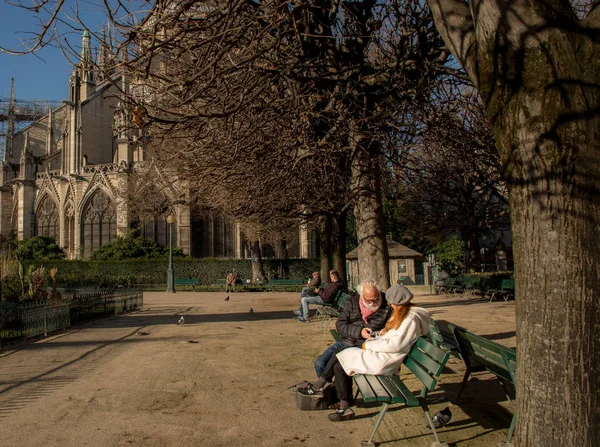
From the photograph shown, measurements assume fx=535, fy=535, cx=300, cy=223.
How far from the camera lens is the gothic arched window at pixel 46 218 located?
4809 cm

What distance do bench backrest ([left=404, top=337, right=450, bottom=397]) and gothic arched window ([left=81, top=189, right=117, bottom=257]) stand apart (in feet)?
143

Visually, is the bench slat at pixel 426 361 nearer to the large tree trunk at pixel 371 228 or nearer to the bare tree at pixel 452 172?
the large tree trunk at pixel 371 228

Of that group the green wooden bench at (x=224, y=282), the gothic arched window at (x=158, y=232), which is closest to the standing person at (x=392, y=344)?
the green wooden bench at (x=224, y=282)

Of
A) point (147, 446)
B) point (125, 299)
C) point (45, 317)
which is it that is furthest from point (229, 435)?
point (125, 299)

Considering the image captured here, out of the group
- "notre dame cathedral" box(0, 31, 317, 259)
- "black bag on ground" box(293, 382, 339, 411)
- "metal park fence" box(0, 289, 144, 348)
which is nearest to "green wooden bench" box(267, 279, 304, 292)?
"notre dame cathedral" box(0, 31, 317, 259)

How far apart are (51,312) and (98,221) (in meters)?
36.6

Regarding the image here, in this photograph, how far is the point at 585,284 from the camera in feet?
10.5

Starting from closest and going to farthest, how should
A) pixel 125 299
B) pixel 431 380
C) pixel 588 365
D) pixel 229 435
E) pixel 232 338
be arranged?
pixel 588 365 < pixel 431 380 < pixel 229 435 < pixel 232 338 < pixel 125 299

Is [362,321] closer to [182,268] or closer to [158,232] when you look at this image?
[182,268]

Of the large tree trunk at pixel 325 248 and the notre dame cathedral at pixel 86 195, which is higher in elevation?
the notre dame cathedral at pixel 86 195

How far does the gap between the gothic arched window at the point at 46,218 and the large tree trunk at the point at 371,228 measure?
147ft

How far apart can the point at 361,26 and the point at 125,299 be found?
11.7 metres

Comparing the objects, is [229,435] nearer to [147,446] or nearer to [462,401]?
[147,446]

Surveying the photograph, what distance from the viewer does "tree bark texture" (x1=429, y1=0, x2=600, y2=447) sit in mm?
3182
